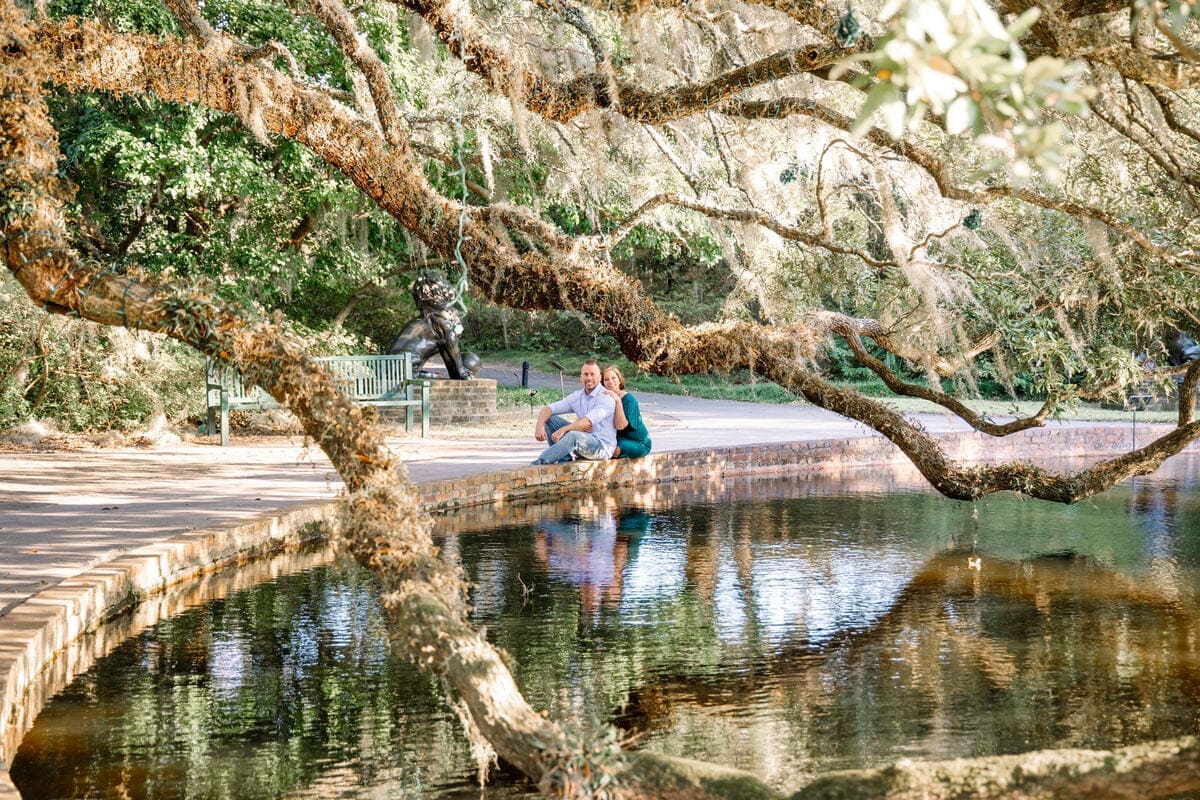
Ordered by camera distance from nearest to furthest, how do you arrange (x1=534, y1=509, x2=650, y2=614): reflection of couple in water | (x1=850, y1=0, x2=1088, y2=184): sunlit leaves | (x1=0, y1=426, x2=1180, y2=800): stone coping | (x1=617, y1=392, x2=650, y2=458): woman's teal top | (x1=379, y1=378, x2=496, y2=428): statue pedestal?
(x1=850, y1=0, x2=1088, y2=184): sunlit leaves
(x1=0, y1=426, x2=1180, y2=800): stone coping
(x1=534, y1=509, x2=650, y2=614): reflection of couple in water
(x1=617, y1=392, x2=650, y2=458): woman's teal top
(x1=379, y1=378, x2=496, y2=428): statue pedestal

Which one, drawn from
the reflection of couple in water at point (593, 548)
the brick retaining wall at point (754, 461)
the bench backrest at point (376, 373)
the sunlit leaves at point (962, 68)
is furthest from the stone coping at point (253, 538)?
the bench backrest at point (376, 373)

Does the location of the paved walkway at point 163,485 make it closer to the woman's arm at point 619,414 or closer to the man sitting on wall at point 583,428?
the man sitting on wall at point 583,428

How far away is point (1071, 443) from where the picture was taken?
15.8m

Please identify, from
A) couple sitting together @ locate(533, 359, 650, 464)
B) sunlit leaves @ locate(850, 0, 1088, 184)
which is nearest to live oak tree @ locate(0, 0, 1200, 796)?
sunlit leaves @ locate(850, 0, 1088, 184)

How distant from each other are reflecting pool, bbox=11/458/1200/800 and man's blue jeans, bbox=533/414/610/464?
1.86 metres

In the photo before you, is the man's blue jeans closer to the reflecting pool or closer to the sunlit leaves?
the reflecting pool

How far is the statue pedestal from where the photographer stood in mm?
15898

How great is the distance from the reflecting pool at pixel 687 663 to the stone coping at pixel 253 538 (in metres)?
0.17

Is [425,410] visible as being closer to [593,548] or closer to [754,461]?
[754,461]

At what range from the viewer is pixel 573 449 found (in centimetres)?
1110

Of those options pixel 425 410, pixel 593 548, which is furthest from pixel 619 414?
pixel 425 410

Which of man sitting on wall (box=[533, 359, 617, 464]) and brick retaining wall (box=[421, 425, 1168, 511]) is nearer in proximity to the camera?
brick retaining wall (box=[421, 425, 1168, 511])

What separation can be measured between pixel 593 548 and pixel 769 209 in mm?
3660

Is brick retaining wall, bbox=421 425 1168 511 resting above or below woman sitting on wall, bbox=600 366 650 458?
below
